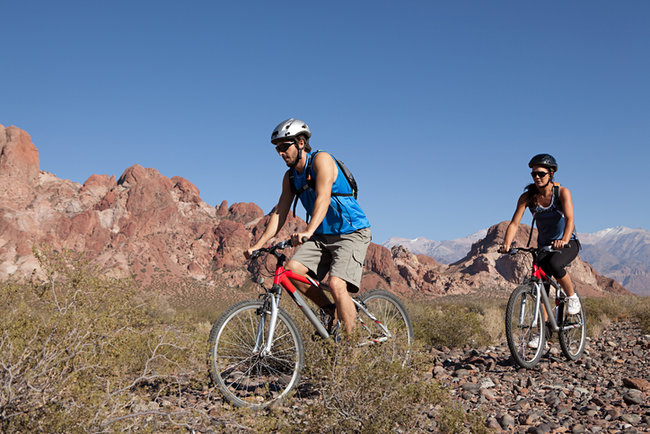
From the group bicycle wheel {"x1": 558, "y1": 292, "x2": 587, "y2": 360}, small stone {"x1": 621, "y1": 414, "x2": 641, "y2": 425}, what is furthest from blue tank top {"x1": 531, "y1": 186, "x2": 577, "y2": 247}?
small stone {"x1": 621, "y1": 414, "x2": 641, "y2": 425}

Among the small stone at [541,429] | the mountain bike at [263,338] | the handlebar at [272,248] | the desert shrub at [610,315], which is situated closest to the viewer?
the small stone at [541,429]

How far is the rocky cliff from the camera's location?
6284cm

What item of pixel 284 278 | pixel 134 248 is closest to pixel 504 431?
pixel 284 278

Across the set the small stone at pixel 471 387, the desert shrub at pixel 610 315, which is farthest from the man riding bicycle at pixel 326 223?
the desert shrub at pixel 610 315

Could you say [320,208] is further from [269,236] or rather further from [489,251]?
[489,251]

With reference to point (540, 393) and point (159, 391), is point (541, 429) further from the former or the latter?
point (159, 391)

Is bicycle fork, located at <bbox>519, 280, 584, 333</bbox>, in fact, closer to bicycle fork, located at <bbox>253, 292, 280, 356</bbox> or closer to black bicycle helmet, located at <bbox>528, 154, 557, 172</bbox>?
black bicycle helmet, located at <bbox>528, 154, 557, 172</bbox>

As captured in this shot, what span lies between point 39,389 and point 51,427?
0.23 meters

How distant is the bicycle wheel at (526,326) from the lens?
5684mm

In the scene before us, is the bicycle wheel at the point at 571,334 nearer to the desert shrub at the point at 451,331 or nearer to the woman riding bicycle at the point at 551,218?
the woman riding bicycle at the point at 551,218

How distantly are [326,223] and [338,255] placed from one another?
0.36 metres

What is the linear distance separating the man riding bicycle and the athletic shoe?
11.7 feet

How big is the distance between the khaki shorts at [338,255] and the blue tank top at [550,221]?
2.78 metres

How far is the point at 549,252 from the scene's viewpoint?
607 centimetres
